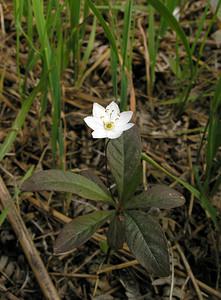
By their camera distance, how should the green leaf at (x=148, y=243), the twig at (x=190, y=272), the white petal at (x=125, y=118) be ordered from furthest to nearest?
the twig at (x=190, y=272)
the white petal at (x=125, y=118)
the green leaf at (x=148, y=243)

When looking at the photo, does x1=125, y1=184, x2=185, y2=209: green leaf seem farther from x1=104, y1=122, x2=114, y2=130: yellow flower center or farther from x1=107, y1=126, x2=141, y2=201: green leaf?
x1=104, y1=122, x2=114, y2=130: yellow flower center

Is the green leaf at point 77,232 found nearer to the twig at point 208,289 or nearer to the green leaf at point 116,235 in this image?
the green leaf at point 116,235

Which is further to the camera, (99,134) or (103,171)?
(103,171)

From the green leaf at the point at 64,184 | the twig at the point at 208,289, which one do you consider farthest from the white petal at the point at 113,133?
the twig at the point at 208,289

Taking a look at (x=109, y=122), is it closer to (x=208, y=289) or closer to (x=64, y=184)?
(x=64, y=184)

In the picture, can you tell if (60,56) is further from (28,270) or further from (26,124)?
(28,270)

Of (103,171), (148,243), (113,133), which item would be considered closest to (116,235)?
(148,243)
